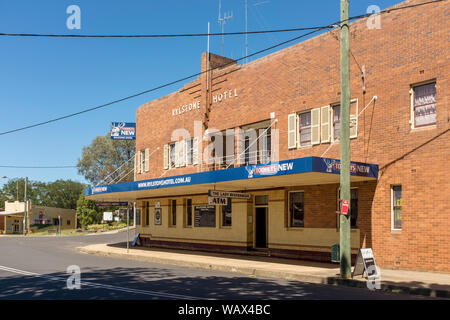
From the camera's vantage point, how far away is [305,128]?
19.3 m

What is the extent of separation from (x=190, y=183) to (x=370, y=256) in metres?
8.74

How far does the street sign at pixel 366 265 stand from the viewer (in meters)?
13.0

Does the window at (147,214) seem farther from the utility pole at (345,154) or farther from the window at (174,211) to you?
the utility pole at (345,154)

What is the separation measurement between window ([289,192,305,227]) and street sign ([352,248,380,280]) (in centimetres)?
576

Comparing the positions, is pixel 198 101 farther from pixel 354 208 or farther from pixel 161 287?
pixel 161 287

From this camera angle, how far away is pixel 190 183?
20.1m

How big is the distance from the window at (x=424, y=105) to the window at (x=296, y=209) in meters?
5.54

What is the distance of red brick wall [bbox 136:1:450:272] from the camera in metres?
14.7

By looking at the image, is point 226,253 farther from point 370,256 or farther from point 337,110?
point 370,256

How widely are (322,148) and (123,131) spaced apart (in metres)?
16.9

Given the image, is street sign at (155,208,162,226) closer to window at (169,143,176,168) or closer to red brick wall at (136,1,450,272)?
window at (169,143,176,168)

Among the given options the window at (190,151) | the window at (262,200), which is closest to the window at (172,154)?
the window at (190,151)
